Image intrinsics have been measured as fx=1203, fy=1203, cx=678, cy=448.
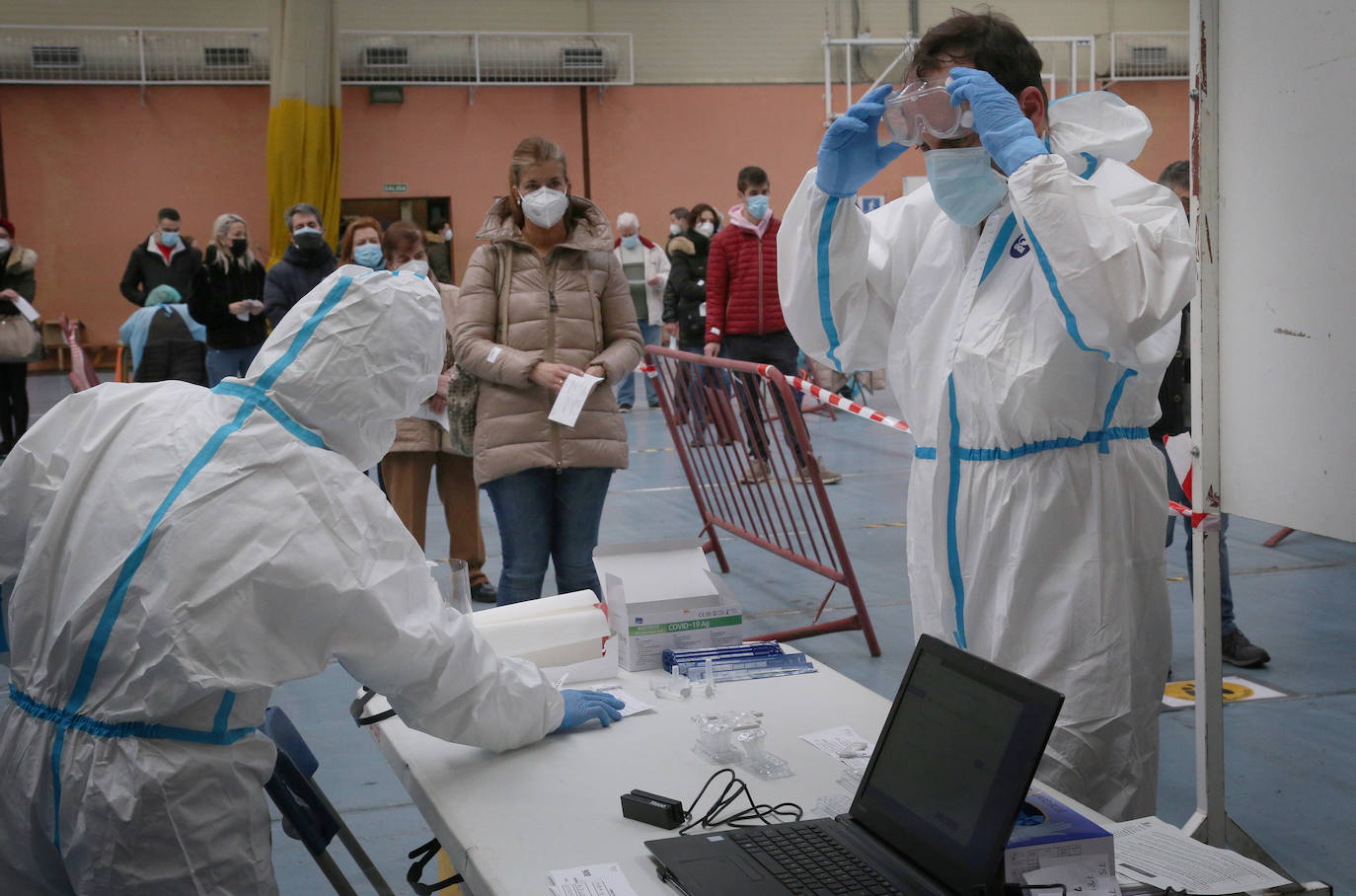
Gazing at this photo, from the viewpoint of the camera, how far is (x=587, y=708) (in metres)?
1.93

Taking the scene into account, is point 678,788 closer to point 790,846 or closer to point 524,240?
point 790,846

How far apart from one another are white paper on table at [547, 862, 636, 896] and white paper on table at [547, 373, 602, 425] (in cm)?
203

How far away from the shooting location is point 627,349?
12.0ft

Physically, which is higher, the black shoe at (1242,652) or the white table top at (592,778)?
the white table top at (592,778)

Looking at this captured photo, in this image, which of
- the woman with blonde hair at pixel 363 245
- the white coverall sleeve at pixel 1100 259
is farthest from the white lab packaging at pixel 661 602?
the woman with blonde hair at pixel 363 245

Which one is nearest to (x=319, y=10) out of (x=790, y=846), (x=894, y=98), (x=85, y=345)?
(x=85, y=345)

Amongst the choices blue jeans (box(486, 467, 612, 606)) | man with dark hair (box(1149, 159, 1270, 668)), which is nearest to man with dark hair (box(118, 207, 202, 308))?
blue jeans (box(486, 467, 612, 606))

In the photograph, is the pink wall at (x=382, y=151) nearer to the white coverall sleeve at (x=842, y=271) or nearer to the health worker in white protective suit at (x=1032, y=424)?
the white coverall sleeve at (x=842, y=271)

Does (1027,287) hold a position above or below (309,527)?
above

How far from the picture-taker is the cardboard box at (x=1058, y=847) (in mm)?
1305

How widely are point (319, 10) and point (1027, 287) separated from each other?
12394 millimetres

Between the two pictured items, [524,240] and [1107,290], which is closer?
[1107,290]

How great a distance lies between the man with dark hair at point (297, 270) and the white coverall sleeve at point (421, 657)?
452 cm

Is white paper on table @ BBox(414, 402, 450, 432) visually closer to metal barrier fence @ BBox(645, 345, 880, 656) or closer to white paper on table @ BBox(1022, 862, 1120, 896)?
metal barrier fence @ BBox(645, 345, 880, 656)
